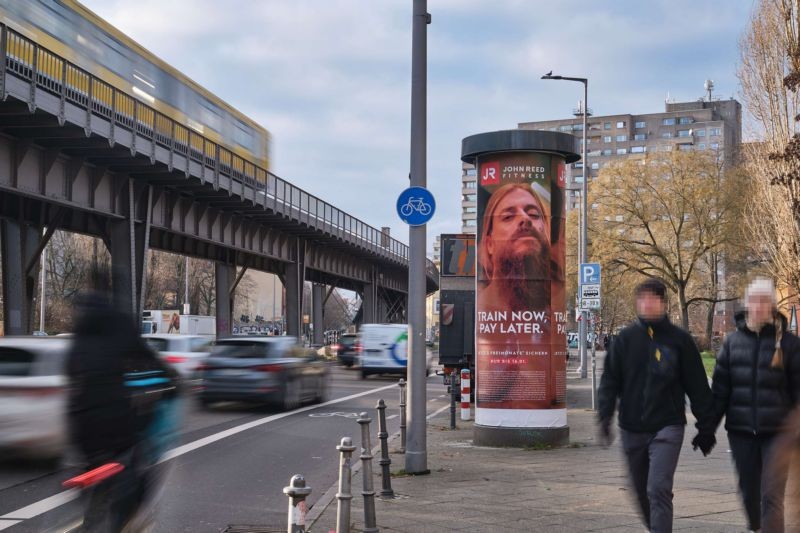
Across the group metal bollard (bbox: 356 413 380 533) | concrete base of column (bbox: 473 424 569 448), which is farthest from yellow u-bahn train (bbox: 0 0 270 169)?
metal bollard (bbox: 356 413 380 533)

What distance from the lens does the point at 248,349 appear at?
1769 centimetres

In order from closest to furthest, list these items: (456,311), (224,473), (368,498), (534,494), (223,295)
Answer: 1. (368,498)
2. (534,494)
3. (224,473)
4. (456,311)
5. (223,295)

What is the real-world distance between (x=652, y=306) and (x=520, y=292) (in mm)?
6673

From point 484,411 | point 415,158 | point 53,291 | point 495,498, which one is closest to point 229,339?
point 484,411

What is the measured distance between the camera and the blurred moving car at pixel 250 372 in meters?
17.4

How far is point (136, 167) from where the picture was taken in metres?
25.7

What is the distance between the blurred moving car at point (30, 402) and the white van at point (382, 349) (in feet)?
75.0

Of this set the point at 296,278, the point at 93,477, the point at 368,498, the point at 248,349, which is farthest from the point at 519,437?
the point at 296,278

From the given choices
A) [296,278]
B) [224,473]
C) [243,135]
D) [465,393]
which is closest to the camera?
[224,473]

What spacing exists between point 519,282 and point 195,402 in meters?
8.59

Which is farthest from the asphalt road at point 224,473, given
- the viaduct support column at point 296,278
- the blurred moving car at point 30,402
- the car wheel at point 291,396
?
the viaduct support column at point 296,278

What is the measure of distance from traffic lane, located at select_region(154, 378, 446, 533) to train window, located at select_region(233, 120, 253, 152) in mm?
18814

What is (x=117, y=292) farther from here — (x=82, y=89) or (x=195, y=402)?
(x=82, y=89)

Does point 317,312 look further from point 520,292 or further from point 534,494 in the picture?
point 534,494
